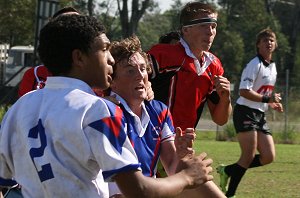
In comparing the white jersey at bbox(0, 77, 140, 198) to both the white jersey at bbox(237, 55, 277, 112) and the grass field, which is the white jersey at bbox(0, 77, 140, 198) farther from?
the white jersey at bbox(237, 55, 277, 112)

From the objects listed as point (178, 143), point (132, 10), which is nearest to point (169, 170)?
point (178, 143)

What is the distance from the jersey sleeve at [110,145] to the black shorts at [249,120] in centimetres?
781

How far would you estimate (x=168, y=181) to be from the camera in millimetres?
3561

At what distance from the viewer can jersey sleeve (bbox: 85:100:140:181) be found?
3.38m

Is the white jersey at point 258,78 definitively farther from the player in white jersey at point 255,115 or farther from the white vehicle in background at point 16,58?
the white vehicle in background at point 16,58

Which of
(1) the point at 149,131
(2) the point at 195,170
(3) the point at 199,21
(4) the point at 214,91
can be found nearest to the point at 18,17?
(3) the point at 199,21

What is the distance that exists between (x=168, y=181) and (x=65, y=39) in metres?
0.71

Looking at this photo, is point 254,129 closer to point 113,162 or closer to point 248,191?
point 248,191

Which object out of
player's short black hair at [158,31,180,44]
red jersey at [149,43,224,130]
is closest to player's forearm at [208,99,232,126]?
red jersey at [149,43,224,130]

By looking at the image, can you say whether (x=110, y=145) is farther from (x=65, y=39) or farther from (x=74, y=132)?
(x=65, y=39)

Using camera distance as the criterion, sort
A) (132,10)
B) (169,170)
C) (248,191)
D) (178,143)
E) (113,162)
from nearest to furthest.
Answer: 1. (113,162)
2. (178,143)
3. (169,170)
4. (248,191)
5. (132,10)

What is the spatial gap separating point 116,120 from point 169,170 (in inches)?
60.9

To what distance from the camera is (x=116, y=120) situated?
11.2 feet

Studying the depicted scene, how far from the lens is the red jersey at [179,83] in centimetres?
681
